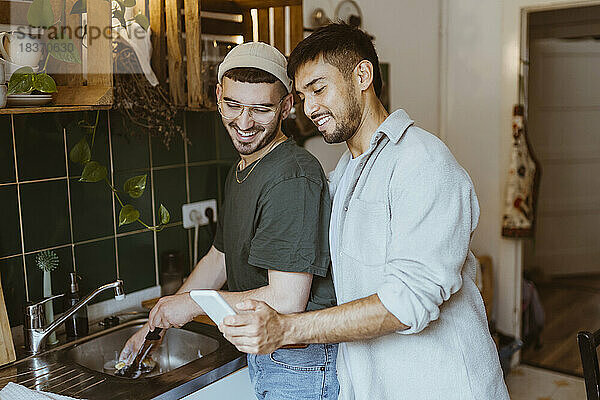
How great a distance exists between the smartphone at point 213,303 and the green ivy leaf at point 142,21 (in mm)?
953

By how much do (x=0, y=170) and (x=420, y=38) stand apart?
229cm

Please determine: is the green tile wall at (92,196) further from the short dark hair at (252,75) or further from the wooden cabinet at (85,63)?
the short dark hair at (252,75)

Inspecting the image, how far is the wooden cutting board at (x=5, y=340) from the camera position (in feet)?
5.69

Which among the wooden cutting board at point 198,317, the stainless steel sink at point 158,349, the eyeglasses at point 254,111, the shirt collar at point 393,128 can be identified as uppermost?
the eyeglasses at point 254,111

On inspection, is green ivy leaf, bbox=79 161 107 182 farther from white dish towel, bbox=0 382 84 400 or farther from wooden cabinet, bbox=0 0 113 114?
white dish towel, bbox=0 382 84 400

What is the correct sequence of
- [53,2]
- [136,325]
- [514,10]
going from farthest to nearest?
1. [514,10]
2. [136,325]
3. [53,2]

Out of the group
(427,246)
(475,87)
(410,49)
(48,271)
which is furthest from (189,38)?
(475,87)

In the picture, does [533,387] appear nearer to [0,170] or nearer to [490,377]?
[490,377]

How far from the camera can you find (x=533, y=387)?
336cm

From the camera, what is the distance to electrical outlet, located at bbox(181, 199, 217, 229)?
238cm

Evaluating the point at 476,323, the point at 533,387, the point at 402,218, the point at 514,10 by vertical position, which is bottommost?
the point at 533,387

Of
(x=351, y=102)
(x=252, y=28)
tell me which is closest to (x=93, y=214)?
(x=252, y=28)

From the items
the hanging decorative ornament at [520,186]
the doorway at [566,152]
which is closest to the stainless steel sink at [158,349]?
the hanging decorative ornament at [520,186]

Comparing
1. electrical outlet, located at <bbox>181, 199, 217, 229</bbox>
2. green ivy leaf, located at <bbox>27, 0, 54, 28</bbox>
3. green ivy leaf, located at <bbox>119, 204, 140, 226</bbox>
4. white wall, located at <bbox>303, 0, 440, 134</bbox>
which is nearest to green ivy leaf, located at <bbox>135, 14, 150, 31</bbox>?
green ivy leaf, located at <bbox>27, 0, 54, 28</bbox>
